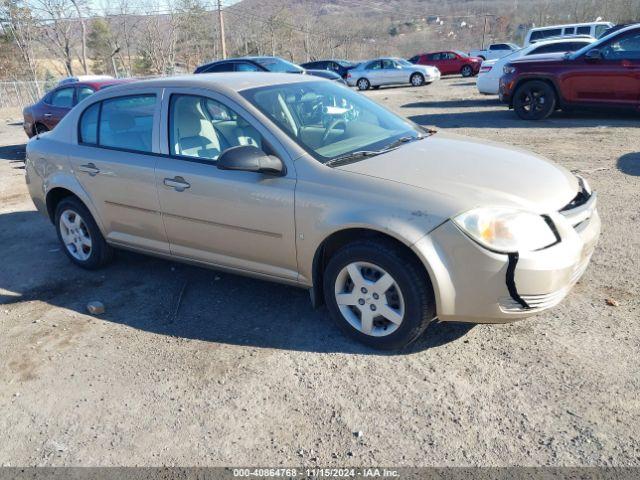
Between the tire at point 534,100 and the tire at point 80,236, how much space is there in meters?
9.47

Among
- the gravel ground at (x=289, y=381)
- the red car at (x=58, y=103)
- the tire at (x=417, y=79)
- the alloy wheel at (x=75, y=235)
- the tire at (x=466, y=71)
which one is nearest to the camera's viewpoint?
the gravel ground at (x=289, y=381)

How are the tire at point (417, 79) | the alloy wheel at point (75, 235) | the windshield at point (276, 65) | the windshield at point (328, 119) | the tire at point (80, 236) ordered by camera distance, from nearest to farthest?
the windshield at point (328, 119)
the tire at point (80, 236)
the alloy wheel at point (75, 235)
the windshield at point (276, 65)
the tire at point (417, 79)

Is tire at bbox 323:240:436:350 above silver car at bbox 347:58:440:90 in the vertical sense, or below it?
above

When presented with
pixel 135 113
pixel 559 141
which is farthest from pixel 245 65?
pixel 135 113

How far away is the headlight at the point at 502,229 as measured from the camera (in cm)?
300

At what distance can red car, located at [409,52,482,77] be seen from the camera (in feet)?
99.1

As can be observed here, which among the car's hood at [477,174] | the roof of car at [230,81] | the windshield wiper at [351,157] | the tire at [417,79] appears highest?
the roof of car at [230,81]

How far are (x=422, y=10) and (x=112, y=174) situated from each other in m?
122

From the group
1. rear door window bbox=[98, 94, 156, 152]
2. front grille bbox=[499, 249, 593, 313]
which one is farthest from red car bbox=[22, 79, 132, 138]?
front grille bbox=[499, 249, 593, 313]

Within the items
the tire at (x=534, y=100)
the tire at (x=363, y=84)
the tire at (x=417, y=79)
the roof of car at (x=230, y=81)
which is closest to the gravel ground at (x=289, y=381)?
the roof of car at (x=230, y=81)

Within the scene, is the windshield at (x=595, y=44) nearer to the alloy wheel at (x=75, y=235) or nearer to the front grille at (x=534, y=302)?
the front grille at (x=534, y=302)

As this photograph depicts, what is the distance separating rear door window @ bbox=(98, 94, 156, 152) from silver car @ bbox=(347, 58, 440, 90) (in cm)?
2262

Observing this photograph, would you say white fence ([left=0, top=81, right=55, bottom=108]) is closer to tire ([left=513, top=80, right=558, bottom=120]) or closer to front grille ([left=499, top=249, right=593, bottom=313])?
tire ([left=513, top=80, right=558, bottom=120])

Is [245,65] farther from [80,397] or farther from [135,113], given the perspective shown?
[80,397]
